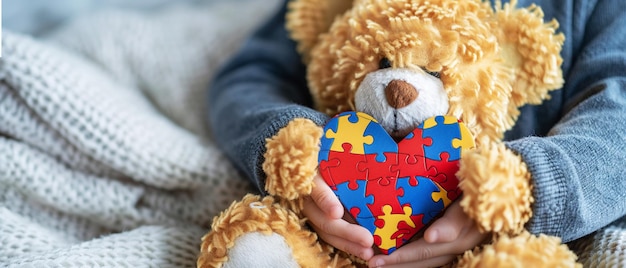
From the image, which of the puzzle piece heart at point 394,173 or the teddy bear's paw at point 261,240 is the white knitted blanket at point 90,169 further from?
the puzzle piece heart at point 394,173

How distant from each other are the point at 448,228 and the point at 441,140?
0.28 ft

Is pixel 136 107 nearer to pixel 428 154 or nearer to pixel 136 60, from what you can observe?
pixel 136 60

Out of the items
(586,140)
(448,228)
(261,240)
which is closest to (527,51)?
(586,140)

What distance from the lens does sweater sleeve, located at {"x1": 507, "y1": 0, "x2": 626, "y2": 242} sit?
22.0 inches

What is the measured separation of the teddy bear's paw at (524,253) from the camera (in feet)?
1.70

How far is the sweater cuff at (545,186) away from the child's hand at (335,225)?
0.52ft

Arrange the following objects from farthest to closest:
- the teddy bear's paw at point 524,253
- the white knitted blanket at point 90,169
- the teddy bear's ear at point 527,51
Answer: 1. the white knitted blanket at point 90,169
2. the teddy bear's ear at point 527,51
3. the teddy bear's paw at point 524,253

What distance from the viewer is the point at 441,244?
1.89 feet

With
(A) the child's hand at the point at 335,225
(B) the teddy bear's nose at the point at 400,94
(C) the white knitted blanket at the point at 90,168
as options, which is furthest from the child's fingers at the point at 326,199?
(C) the white knitted blanket at the point at 90,168

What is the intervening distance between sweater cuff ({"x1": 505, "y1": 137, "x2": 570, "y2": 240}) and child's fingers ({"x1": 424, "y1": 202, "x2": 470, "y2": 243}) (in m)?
0.06

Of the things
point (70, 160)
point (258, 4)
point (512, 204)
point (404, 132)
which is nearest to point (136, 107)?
point (70, 160)

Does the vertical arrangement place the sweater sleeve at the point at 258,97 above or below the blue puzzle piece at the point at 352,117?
below

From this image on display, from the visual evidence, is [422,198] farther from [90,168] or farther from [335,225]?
[90,168]

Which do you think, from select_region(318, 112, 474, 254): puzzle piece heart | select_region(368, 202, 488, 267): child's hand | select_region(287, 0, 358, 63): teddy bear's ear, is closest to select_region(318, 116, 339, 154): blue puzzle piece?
select_region(318, 112, 474, 254): puzzle piece heart
